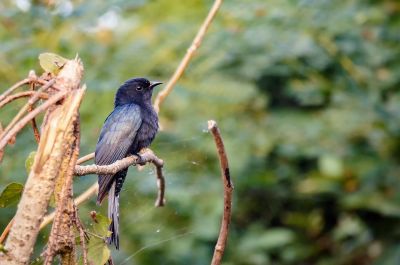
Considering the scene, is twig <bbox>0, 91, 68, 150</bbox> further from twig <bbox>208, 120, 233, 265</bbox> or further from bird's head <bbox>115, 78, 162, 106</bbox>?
bird's head <bbox>115, 78, 162, 106</bbox>

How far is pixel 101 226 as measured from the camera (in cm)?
177

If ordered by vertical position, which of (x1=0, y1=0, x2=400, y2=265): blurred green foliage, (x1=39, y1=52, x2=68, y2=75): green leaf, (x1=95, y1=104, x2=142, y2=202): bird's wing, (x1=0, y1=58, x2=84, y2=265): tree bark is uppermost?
(x1=39, y1=52, x2=68, y2=75): green leaf

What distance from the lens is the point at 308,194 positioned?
6527 millimetres

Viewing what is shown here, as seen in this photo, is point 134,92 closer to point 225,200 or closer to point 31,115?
point 225,200

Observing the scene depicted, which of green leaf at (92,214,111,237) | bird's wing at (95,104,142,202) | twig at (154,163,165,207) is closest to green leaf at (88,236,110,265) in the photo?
green leaf at (92,214,111,237)

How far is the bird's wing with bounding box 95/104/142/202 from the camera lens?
262cm

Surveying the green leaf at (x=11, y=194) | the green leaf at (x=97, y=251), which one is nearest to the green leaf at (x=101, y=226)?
the green leaf at (x=97, y=251)

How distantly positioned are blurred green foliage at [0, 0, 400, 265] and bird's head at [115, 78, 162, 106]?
27 centimetres

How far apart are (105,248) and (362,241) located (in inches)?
193

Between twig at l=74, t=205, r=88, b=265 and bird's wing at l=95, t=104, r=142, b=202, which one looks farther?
bird's wing at l=95, t=104, r=142, b=202

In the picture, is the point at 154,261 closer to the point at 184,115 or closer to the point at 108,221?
the point at 184,115

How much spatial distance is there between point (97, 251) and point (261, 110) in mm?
4525

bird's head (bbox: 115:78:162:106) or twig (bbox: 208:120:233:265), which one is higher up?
twig (bbox: 208:120:233:265)

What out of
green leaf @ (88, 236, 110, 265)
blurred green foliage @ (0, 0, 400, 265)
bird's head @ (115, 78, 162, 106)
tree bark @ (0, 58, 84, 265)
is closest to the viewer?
tree bark @ (0, 58, 84, 265)
